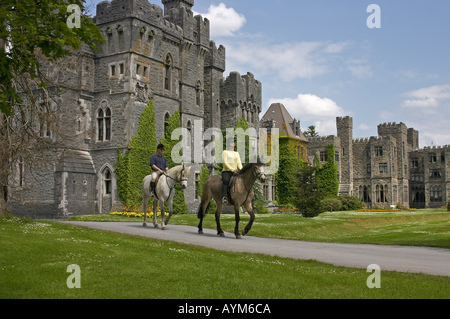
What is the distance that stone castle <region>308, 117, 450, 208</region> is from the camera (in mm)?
77312

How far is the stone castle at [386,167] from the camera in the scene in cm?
7731

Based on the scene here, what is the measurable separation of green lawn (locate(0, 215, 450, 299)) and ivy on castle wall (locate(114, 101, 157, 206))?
66.9ft

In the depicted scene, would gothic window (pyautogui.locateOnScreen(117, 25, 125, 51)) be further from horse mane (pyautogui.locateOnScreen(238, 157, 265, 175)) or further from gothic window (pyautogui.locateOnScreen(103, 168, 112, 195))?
horse mane (pyautogui.locateOnScreen(238, 157, 265, 175))

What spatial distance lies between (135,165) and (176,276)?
25097 mm

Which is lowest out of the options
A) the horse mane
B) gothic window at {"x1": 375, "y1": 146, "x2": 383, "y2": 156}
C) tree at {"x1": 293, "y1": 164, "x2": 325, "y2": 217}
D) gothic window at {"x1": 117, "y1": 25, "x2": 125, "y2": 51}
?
tree at {"x1": 293, "y1": 164, "x2": 325, "y2": 217}

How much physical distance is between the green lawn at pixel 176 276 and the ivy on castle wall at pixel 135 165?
66.9 feet

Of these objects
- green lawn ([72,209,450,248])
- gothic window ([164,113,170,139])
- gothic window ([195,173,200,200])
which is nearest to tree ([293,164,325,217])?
green lawn ([72,209,450,248])

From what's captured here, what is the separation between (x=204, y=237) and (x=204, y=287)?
8.26 metres

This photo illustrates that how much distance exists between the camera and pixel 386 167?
77.8 meters

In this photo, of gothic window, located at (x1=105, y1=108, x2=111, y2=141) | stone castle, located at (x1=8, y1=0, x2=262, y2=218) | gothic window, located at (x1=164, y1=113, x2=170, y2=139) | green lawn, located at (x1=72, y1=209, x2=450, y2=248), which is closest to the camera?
green lawn, located at (x1=72, y1=209, x2=450, y2=248)

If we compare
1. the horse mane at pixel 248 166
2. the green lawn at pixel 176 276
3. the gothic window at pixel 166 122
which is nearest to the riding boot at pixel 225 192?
the horse mane at pixel 248 166

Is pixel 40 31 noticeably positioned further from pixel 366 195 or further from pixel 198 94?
pixel 366 195
